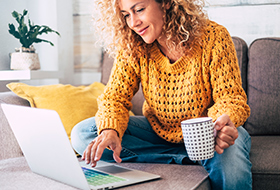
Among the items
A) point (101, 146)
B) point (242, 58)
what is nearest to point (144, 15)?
point (101, 146)

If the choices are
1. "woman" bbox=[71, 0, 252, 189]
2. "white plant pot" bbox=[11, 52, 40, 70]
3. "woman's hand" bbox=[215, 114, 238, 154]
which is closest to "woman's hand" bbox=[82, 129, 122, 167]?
"woman" bbox=[71, 0, 252, 189]

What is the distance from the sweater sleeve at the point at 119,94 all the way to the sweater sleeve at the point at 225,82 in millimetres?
320

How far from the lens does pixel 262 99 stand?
5.23 ft

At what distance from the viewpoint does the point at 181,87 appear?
121cm

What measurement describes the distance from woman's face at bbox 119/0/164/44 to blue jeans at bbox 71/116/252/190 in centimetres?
38

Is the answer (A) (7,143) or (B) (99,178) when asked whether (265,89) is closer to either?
(B) (99,178)

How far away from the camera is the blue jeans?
99cm

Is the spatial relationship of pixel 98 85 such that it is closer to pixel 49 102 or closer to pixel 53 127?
pixel 49 102

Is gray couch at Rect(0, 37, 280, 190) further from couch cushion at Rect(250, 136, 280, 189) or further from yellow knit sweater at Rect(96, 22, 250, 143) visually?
yellow knit sweater at Rect(96, 22, 250, 143)

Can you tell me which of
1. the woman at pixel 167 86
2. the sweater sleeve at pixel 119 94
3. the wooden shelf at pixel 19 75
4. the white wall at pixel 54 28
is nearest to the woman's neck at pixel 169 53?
the woman at pixel 167 86

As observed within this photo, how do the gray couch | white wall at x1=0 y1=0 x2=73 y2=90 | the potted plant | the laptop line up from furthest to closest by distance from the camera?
1. white wall at x1=0 y1=0 x2=73 y2=90
2. the potted plant
3. the gray couch
4. the laptop

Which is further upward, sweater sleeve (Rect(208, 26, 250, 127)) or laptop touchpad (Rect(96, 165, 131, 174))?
sweater sleeve (Rect(208, 26, 250, 127))

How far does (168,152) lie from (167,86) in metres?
0.26

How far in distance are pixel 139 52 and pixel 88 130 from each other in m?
0.37
